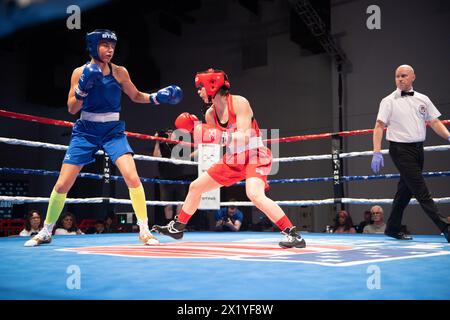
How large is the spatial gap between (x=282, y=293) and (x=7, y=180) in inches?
426

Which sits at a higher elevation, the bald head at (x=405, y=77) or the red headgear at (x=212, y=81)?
the bald head at (x=405, y=77)

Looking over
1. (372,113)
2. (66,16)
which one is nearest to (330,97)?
(372,113)

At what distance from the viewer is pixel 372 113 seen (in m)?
8.25

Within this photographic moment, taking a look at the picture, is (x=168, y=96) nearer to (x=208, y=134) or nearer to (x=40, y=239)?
(x=208, y=134)

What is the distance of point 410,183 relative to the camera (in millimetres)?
3117

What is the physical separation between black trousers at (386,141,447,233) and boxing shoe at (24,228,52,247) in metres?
2.34

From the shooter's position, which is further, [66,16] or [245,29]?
[245,29]

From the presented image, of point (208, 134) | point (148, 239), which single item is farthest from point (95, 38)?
point (148, 239)

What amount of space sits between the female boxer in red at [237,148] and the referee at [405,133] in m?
1.09

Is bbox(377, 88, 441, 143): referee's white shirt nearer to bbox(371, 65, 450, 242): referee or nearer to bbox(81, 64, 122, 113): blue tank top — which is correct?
bbox(371, 65, 450, 242): referee

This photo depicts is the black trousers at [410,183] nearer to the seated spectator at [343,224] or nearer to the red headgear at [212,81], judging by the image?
the red headgear at [212,81]

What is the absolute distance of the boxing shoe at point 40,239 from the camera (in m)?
2.69
